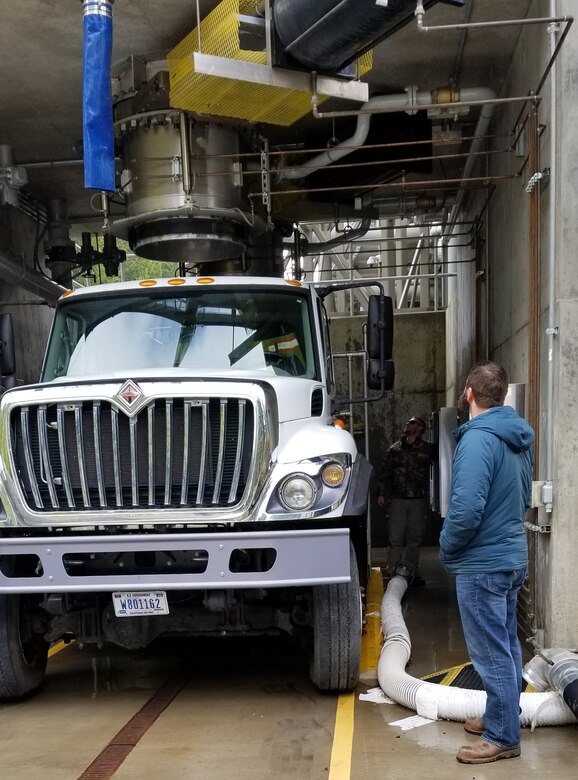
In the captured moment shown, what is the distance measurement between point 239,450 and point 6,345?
274cm

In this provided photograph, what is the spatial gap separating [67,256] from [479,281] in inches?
237

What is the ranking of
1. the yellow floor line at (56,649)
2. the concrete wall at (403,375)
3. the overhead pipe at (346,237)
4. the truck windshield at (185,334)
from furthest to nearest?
the concrete wall at (403,375)
the overhead pipe at (346,237)
the yellow floor line at (56,649)
the truck windshield at (185,334)

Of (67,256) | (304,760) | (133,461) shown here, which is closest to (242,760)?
(304,760)

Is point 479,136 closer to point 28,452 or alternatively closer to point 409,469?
point 409,469

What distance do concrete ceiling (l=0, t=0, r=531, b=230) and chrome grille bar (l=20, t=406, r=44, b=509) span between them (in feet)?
12.5

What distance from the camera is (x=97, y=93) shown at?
6.29 m

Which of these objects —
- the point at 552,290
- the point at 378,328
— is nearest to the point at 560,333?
the point at 552,290

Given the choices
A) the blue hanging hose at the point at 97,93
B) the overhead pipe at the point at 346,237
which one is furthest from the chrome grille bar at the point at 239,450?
Answer: the overhead pipe at the point at 346,237

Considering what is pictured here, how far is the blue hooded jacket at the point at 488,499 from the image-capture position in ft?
13.6

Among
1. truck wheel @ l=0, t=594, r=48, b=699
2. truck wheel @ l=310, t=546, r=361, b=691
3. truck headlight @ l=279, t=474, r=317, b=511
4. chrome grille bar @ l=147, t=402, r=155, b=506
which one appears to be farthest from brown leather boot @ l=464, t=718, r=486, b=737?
truck wheel @ l=0, t=594, r=48, b=699

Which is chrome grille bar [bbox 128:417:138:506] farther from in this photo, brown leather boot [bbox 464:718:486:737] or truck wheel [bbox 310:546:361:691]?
brown leather boot [bbox 464:718:486:737]

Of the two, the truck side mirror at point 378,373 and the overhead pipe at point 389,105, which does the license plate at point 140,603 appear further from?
the overhead pipe at point 389,105

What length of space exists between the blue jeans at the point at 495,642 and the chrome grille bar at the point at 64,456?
95.6 inches

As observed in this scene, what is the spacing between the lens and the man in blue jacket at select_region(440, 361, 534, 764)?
416 cm
